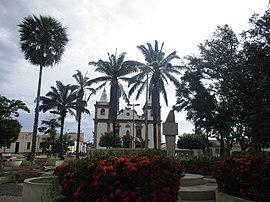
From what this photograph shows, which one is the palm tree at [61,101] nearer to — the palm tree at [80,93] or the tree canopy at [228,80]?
the palm tree at [80,93]

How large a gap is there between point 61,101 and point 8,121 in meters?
9.23

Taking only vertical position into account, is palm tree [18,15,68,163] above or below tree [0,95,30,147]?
above

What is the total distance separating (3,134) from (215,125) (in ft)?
61.9

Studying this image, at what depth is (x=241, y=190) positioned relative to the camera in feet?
→ 17.4

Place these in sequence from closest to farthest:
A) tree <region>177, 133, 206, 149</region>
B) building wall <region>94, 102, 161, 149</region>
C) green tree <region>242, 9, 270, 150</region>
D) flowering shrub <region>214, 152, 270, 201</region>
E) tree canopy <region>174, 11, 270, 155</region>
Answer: flowering shrub <region>214, 152, 270, 201</region>
green tree <region>242, 9, 270, 150</region>
tree canopy <region>174, 11, 270, 155</region>
tree <region>177, 133, 206, 149</region>
building wall <region>94, 102, 161, 149</region>

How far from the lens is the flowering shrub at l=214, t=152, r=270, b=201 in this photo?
503cm

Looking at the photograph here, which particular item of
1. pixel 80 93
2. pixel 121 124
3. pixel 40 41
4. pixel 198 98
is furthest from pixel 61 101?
pixel 121 124

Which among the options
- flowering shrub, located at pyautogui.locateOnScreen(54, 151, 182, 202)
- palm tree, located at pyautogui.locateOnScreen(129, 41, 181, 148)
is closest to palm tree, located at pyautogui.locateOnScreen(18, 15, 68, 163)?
palm tree, located at pyautogui.locateOnScreen(129, 41, 181, 148)

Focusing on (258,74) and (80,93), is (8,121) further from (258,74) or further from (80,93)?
(258,74)

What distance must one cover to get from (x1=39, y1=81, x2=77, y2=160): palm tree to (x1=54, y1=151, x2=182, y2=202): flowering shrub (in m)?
27.4

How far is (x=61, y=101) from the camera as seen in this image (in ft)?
104

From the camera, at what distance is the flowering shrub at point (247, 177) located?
5.03 m

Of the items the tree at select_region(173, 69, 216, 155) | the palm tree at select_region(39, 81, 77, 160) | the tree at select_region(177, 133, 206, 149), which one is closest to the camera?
the tree at select_region(173, 69, 216, 155)

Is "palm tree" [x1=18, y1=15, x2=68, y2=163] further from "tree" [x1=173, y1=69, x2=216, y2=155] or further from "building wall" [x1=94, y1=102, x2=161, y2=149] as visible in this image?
"building wall" [x1=94, y1=102, x2=161, y2=149]
